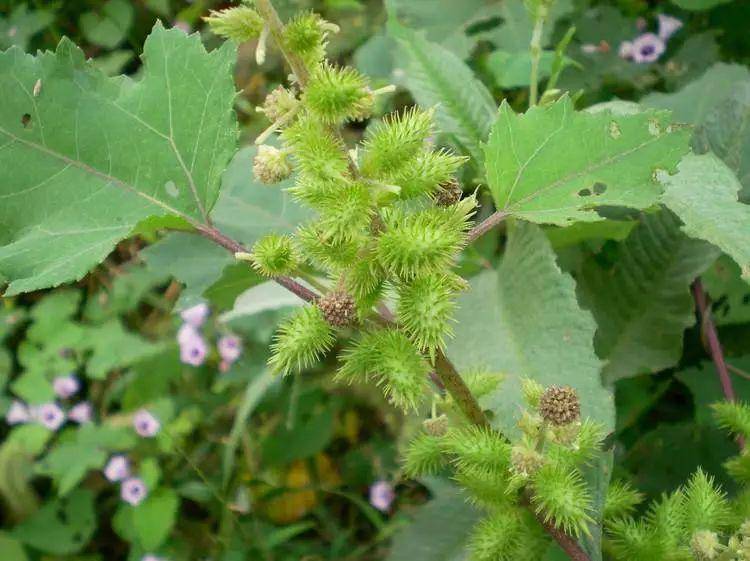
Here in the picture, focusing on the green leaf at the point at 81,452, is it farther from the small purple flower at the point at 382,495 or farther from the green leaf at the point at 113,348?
the small purple flower at the point at 382,495

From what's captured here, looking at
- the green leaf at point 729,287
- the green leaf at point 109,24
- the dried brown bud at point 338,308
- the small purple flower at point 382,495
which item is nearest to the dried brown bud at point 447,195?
the dried brown bud at point 338,308

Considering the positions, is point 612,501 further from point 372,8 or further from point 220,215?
point 372,8

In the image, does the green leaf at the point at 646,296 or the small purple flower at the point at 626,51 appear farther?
the small purple flower at the point at 626,51

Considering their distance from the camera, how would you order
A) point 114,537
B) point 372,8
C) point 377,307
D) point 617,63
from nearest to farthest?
point 377,307 → point 617,63 → point 114,537 → point 372,8

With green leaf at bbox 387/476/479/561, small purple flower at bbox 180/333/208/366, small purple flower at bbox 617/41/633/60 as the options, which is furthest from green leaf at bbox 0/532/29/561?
small purple flower at bbox 617/41/633/60

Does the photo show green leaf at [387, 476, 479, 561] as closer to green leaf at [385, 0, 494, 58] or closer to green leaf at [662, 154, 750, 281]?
green leaf at [662, 154, 750, 281]

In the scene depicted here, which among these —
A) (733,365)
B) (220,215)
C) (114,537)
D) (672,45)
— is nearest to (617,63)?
(672,45)
